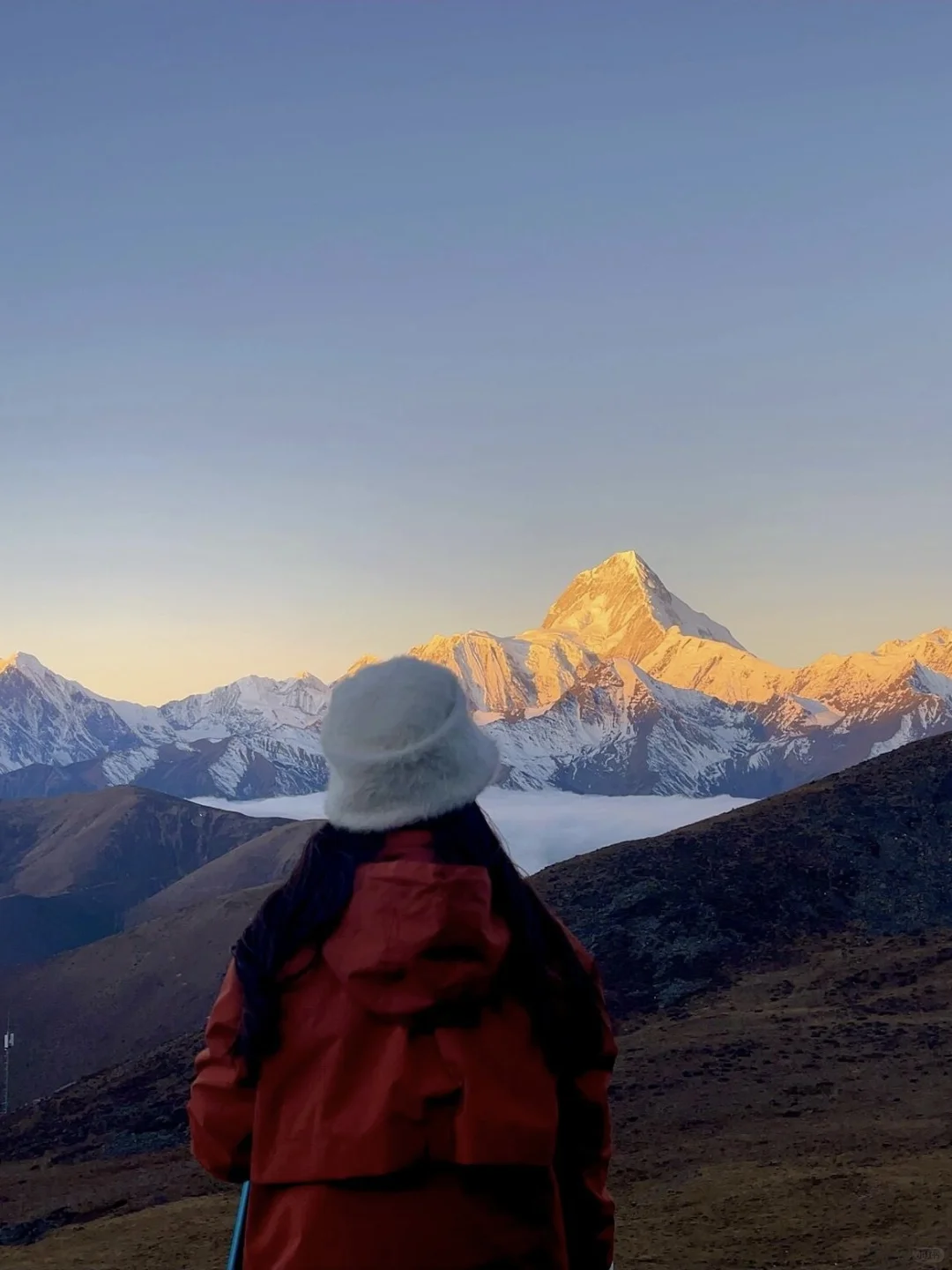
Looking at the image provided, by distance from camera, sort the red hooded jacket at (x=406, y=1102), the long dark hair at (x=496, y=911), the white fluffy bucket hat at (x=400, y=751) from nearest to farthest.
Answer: the red hooded jacket at (x=406, y=1102)
the long dark hair at (x=496, y=911)
the white fluffy bucket hat at (x=400, y=751)

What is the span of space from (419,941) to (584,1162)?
3.61 ft

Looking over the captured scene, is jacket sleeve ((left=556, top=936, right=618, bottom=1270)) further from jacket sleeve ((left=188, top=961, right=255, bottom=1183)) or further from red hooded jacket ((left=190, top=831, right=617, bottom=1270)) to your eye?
jacket sleeve ((left=188, top=961, right=255, bottom=1183))

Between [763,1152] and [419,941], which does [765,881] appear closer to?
[763,1152]

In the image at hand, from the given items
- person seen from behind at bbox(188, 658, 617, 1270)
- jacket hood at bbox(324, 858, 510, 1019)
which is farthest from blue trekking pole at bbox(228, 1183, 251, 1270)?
jacket hood at bbox(324, 858, 510, 1019)

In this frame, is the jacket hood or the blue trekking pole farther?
the blue trekking pole

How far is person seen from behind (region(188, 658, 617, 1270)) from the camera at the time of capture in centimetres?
352

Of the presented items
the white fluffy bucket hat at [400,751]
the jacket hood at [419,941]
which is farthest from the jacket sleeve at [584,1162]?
the white fluffy bucket hat at [400,751]

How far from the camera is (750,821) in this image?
193 feet

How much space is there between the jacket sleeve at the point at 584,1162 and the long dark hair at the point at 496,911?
2.7 inches

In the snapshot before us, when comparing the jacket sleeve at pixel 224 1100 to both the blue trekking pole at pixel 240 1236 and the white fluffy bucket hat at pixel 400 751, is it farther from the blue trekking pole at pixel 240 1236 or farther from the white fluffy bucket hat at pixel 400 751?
the white fluffy bucket hat at pixel 400 751

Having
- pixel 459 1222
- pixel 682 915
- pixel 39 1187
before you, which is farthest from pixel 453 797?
pixel 682 915

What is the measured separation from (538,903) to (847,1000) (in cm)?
3624

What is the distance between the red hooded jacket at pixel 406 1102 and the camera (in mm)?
3502

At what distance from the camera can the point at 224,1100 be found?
389 centimetres
